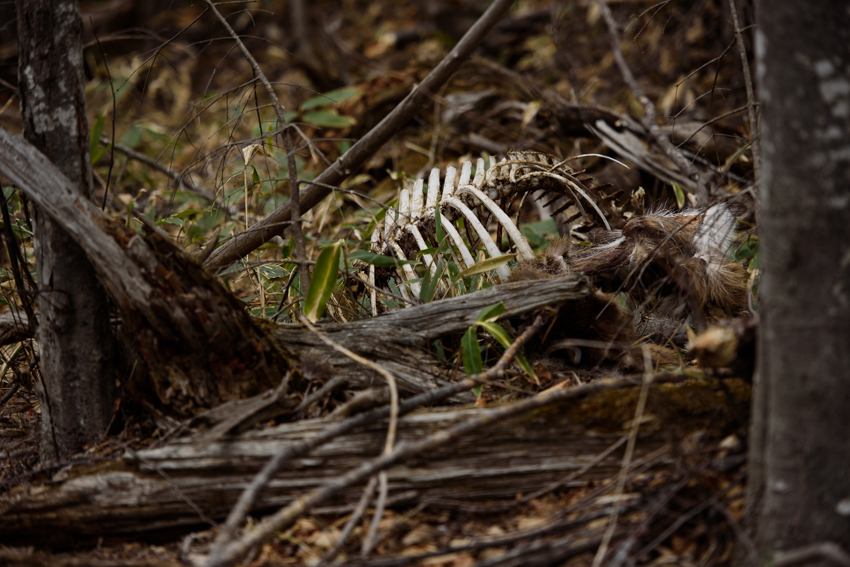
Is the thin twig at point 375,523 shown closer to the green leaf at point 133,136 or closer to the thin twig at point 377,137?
the thin twig at point 377,137

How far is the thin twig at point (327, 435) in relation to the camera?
1126 mm

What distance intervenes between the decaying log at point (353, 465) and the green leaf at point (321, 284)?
0.43 m

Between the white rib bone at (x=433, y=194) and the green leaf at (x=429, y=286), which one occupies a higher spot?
the white rib bone at (x=433, y=194)

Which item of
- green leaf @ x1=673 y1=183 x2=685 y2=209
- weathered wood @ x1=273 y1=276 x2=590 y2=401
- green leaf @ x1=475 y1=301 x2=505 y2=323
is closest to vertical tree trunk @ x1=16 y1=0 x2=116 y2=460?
weathered wood @ x1=273 y1=276 x2=590 y2=401

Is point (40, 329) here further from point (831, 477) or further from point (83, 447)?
point (831, 477)

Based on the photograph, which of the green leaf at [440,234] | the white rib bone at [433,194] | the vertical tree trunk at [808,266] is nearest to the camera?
the vertical tree trunk at [808,266]

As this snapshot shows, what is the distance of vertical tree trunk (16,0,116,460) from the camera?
5.20ft

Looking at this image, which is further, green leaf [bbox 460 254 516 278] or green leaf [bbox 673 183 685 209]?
green leaf [bbox 673 183 685 209]

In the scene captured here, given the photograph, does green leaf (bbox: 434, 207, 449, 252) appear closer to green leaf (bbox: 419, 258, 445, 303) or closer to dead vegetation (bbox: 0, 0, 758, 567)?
dead vegetation (bbox: 0, 0, 758, 567)

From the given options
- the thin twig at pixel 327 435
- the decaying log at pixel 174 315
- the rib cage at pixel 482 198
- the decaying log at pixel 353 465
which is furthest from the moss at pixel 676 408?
the rib cage at pixel 482 198

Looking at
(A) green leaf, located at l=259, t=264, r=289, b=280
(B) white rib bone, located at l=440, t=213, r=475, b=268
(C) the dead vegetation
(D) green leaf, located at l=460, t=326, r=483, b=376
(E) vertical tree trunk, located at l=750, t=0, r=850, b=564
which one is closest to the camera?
(E) vertical tree trunk, located at l=750, t=0, r=850, b=564

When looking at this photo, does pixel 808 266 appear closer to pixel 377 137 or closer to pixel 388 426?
pixel 388 426

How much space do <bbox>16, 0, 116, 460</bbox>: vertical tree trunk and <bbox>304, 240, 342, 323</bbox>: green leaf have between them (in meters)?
0.57

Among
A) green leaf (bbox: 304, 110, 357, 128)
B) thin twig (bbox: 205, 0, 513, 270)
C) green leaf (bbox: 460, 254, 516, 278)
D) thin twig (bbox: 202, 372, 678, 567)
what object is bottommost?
thin twig (bbox: 202, 372, 678, 567)
